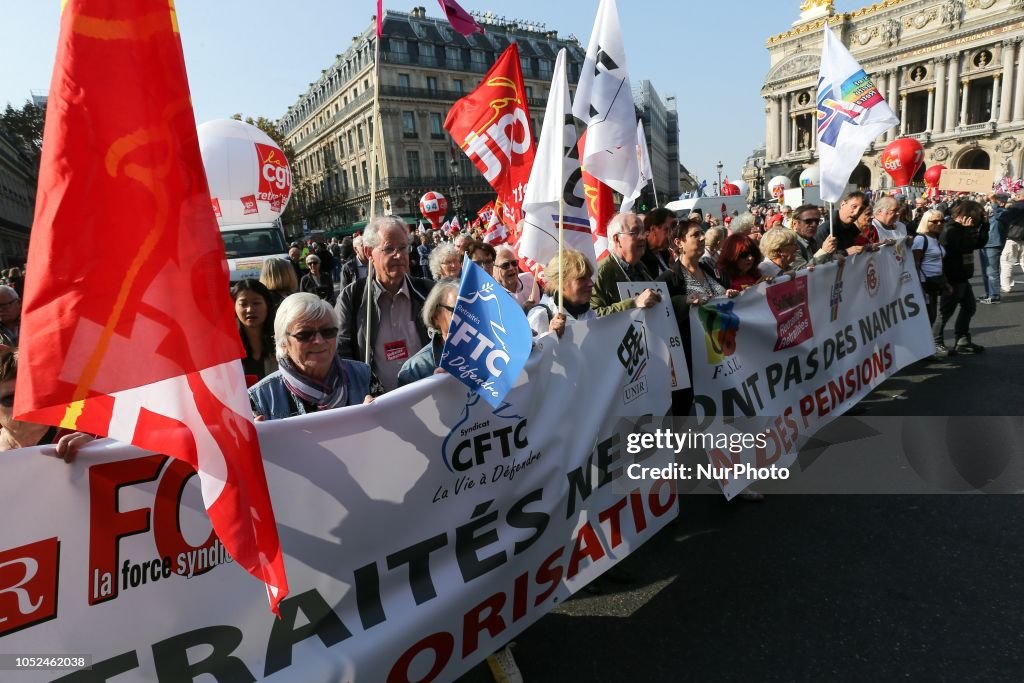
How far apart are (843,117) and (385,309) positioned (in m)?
4.68

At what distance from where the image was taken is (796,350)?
4211mm

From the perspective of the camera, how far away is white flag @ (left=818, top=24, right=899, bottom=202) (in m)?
5.32

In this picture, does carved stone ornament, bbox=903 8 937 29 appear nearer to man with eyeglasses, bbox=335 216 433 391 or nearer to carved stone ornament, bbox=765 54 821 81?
carved stone ornament, bbox=765 54 821 81

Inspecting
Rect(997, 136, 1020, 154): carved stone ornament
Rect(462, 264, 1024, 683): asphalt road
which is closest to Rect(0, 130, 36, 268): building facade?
Rect(462, 264, 1024, 683): asphalt road

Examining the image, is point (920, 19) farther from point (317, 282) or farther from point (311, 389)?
point (311, 389)

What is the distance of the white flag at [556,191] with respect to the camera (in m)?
3.48

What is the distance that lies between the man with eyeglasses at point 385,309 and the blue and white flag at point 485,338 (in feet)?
4.34

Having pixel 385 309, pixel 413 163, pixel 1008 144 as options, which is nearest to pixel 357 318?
pixel 385 309

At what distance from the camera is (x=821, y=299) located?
4.54 meters

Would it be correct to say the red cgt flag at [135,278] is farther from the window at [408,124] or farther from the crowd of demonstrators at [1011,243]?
the window at [408,124]

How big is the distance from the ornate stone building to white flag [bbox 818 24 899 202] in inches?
2356

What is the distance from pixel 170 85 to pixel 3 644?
140cm

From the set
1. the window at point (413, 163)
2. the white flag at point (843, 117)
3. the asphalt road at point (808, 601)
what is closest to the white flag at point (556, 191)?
the asphalt road at point (808, 601)

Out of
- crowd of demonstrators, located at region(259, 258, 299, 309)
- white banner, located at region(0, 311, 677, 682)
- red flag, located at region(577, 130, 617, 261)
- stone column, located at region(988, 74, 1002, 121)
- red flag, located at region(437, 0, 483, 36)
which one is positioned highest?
stone column, located at region(988, 74, 1002, 121)
